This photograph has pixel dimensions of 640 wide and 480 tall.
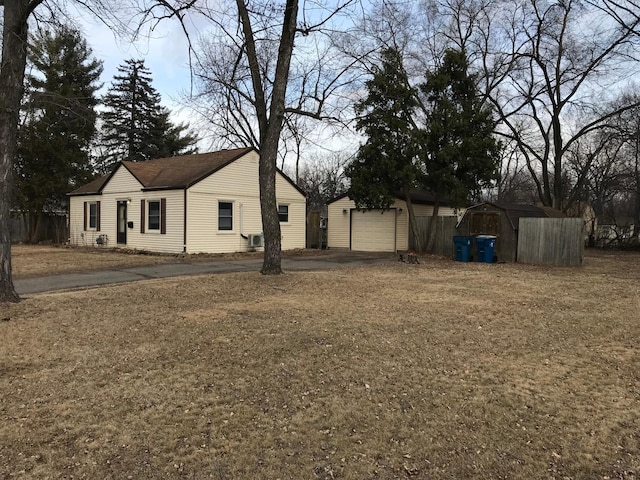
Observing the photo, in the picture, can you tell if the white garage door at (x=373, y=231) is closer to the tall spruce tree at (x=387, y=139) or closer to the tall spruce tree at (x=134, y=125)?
the tall spruce tree at (x=387, y=139)

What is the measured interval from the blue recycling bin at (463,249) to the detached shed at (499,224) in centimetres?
40

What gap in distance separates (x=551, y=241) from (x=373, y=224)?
879cm

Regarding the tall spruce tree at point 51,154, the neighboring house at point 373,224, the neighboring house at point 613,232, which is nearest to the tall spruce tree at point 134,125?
the tall spruce tree at point 51,154

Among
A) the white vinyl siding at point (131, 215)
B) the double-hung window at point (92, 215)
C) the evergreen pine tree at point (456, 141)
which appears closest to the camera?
the evergreen pine tree at point (456, 141)

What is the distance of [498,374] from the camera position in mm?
4801

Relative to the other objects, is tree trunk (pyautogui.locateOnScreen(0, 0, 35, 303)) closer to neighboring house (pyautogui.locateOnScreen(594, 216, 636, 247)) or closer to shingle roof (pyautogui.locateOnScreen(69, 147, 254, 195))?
shingle roof (pyautogui.locateOnScreen(69, 147, 254, 195))

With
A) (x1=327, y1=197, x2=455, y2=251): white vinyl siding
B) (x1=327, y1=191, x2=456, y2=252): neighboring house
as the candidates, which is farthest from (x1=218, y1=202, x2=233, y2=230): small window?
(x1=327, y1=197, x2=455, y2=251): white vinyl siding

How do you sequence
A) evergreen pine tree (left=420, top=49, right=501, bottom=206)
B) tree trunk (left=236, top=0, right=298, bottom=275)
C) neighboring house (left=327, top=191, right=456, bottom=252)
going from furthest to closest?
neighboring house (left=327, top=191, right=456, bottom=252), evergreen pine tree (left=420, top=49, right=501, bottom=206), tree trunk (left=236, top=0, right=298, bottom=275)

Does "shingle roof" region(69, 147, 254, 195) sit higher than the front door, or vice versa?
"shingle roof" region(69, 147, 254, 195)

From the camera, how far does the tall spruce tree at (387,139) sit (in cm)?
1861

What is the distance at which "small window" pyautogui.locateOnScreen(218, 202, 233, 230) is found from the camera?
66.6 ft

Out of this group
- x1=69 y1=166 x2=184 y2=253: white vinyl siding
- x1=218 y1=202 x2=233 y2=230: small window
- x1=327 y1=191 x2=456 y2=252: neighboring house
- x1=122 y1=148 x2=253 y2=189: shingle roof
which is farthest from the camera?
x1=327 y1=191 x2=456 y2=252: neighboring house

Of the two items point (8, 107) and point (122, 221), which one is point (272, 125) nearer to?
point (8, 107)

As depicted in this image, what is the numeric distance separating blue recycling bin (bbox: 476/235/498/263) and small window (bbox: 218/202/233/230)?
10.2 m
